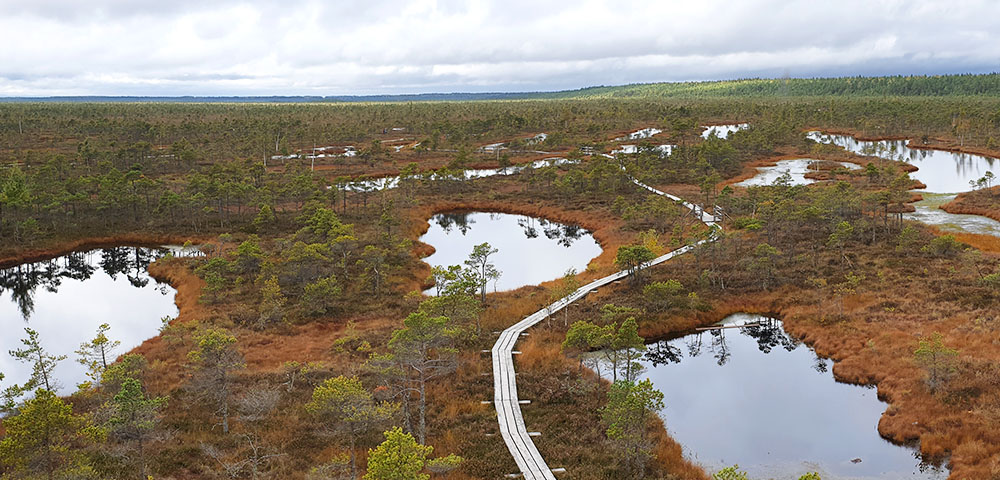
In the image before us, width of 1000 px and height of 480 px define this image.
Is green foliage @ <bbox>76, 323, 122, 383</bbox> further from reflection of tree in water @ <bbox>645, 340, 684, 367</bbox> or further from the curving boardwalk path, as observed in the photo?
reflection of tree in water @ <bbox>645, 340, 684, 367</bbox>

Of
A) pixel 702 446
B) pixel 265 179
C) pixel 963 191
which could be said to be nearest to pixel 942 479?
pixel 702 446

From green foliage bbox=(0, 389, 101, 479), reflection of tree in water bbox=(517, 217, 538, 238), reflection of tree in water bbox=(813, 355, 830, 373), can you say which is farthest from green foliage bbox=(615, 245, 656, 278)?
green foliage bbox=(0, 389, 101, 479)

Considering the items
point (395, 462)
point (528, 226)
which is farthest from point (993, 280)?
point (528, 226)

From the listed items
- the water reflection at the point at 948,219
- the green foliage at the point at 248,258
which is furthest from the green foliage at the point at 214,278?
the water reflection at the point at 948,219

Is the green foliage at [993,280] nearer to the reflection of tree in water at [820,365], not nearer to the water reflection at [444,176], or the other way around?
the reflection of tree in water at [820,365]

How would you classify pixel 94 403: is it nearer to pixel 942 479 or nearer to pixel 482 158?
pixel 942 479

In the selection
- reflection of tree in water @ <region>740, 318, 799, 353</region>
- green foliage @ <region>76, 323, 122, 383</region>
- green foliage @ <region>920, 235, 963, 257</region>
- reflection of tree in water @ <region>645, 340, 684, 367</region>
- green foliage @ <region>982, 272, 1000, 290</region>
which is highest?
green foliage @ <region>920, 235, 963, 257</region>
